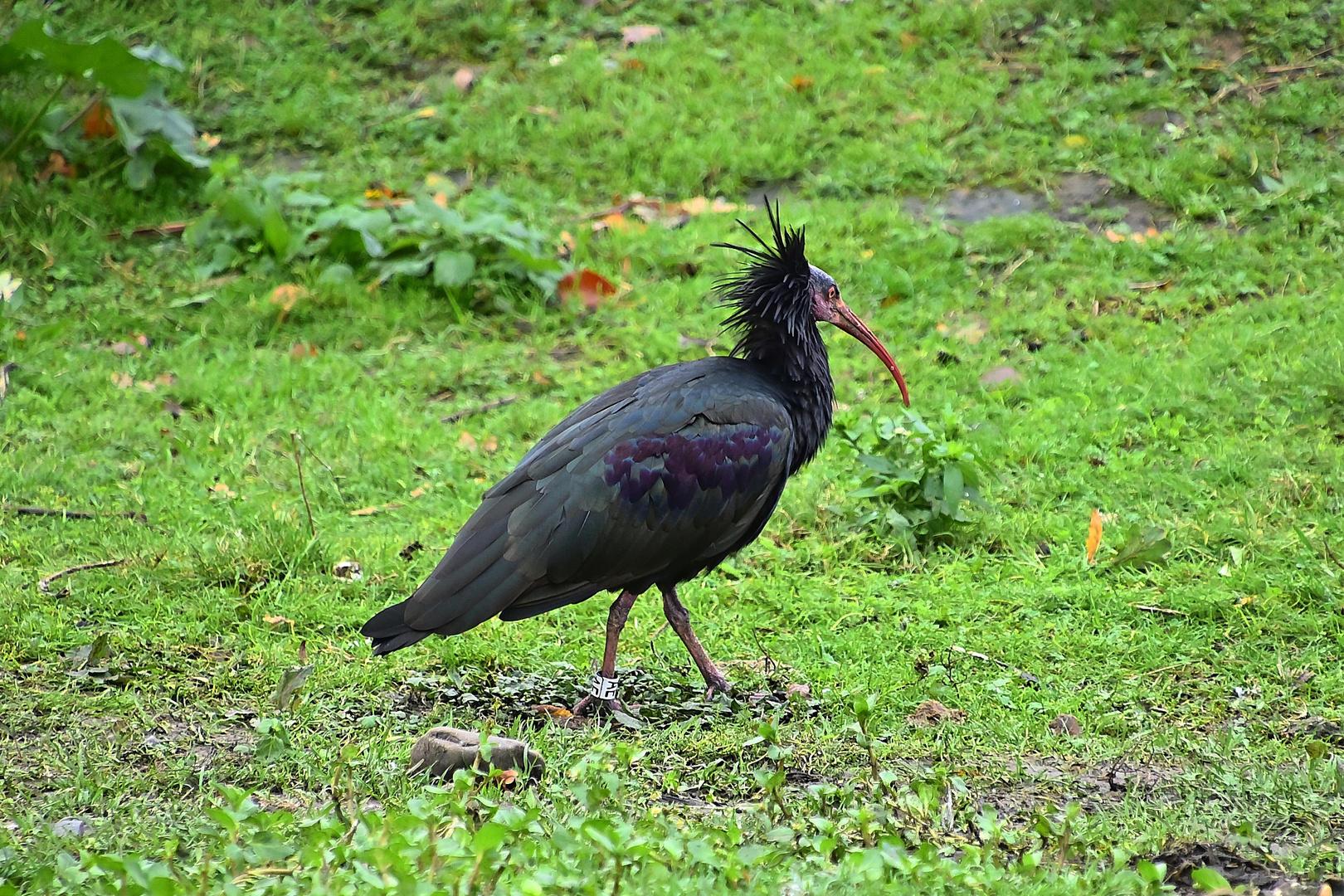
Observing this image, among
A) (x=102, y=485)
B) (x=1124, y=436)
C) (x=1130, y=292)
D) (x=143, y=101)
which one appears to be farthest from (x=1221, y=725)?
(x=143, y=101)

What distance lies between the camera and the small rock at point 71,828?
3676mm

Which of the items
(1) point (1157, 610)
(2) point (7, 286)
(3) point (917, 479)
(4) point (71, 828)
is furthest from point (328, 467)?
(1) point (1157, 610)

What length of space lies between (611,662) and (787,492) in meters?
1.88

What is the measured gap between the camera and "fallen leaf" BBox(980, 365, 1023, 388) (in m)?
7.48

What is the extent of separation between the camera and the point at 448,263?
8.49 m

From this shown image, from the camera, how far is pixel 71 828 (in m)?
3.73

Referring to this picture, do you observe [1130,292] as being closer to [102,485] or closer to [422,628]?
[422,628]

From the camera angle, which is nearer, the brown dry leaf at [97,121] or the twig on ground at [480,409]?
the twig on ground at [480,409]

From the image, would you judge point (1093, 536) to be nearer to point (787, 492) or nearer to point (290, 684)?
point (787, 492)

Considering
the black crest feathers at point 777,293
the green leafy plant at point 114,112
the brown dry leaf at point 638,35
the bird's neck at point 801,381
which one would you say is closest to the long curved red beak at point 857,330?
the black crest feathers at point 777,293

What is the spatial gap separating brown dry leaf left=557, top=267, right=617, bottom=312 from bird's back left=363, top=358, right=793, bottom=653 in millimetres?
3511

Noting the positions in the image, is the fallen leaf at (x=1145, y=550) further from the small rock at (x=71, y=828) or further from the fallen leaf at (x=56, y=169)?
the fallen leaf at (x=56, y=169)

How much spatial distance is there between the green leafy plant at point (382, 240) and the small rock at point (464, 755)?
4.73 metres

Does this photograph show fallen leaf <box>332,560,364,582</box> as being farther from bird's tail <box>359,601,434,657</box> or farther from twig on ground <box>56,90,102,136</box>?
twig on ground <box>56,90,102,136</box>
